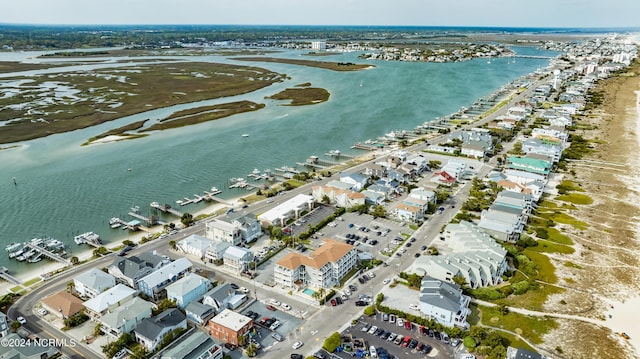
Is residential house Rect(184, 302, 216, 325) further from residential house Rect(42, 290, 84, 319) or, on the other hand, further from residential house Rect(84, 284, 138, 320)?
residential house Rect(42, 290, 84, 319)

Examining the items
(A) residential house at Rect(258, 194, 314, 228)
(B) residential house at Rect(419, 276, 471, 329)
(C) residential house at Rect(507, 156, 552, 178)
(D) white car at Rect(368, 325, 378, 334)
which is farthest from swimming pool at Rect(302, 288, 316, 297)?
(C) residential house at Rect(507, 156, 552, 178)

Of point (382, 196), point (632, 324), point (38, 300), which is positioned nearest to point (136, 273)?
point (38, 300)

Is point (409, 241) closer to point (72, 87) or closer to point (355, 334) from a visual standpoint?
point (355, 334)

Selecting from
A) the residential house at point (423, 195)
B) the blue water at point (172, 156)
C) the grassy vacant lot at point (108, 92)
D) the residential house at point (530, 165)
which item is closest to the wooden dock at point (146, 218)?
the blue water at point (172, 156)

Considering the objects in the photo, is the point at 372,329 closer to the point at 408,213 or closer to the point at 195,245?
the point at 408,213

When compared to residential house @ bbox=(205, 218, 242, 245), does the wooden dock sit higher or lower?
lower

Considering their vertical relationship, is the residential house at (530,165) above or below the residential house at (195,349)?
above

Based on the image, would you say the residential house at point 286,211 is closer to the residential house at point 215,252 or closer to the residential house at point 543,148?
the residential house at point 215,252
